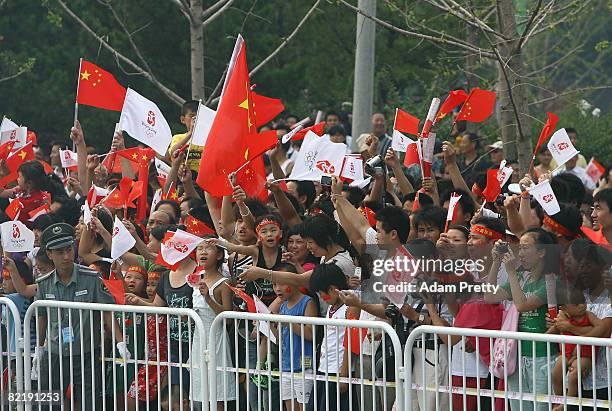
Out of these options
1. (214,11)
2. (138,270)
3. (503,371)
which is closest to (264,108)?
(138,270)

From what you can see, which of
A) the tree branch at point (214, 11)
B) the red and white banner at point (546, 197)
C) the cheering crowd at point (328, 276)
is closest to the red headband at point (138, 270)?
the cheering crowd at point (328, 276)

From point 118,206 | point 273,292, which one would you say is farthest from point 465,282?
point 118,206

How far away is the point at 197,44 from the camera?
1251cm

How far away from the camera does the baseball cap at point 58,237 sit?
885cm

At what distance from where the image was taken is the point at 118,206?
10.4m

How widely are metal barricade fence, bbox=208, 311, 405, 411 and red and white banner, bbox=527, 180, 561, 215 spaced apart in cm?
166

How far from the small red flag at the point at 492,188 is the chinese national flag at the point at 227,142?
5.80 feet

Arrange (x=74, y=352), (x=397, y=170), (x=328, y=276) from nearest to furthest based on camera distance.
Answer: (x=328, y=276)
(x=74, y=352)
(x=397, y=170)

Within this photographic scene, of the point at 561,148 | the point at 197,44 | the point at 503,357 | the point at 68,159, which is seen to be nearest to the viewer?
the point at 503,357

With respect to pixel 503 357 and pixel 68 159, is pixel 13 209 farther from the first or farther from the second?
pixel 503 357

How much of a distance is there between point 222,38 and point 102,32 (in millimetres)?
1947

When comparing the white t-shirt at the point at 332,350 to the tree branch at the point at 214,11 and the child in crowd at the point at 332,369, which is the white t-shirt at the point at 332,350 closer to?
the child in crowd at the point at 332,369

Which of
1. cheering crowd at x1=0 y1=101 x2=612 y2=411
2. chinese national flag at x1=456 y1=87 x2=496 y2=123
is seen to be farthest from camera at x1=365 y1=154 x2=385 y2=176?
chinese national flag at x1=456 y1=87 x2=496 y2=123

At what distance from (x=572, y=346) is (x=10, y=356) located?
4047 millimetres
